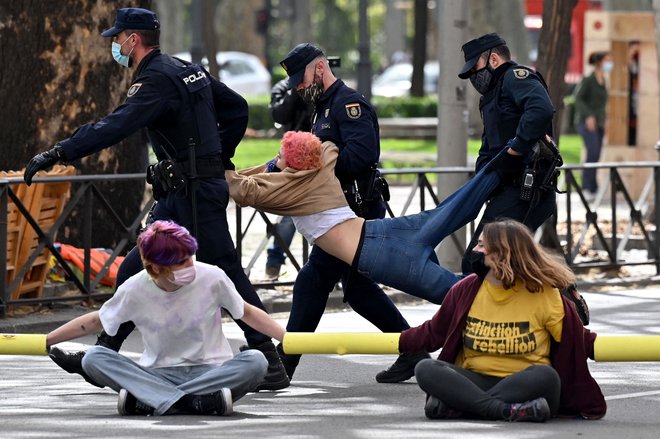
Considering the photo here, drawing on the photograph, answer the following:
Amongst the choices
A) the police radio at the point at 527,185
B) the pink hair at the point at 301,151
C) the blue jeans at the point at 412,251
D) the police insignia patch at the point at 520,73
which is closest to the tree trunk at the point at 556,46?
the police insignia patch at the point at 520,73

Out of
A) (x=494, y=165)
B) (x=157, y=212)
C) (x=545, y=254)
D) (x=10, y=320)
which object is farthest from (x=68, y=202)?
(x=545, y=254)

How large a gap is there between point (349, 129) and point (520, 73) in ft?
3.04

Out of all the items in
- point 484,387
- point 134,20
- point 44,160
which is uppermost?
point 134,20

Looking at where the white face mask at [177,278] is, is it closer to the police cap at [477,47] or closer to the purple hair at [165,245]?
the purple hair at [165,245]

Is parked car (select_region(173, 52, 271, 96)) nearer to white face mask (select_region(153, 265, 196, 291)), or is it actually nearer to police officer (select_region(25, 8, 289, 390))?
police officer (select_region(25, 8, 289, 390))

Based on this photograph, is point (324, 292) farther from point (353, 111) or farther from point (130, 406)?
point (130, 406)

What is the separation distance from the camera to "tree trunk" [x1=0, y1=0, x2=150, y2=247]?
12.2 m

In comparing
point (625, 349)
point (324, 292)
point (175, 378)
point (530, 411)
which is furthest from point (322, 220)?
point (625, 349)

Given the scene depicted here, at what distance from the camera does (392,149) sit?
91.4 ft

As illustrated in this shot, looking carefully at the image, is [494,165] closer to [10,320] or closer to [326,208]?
[326,208]

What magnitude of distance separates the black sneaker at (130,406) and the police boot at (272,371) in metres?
0.92

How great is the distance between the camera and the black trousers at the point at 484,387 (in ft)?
23.4

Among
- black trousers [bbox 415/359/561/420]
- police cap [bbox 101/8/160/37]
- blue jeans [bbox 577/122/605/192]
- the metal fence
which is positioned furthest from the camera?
blue jeans [bbox 577/122/605/192]

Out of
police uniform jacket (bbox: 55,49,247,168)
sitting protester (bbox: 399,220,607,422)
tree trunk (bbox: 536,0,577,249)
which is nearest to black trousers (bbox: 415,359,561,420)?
sitting protester (bbox: 399,220,607,422)
